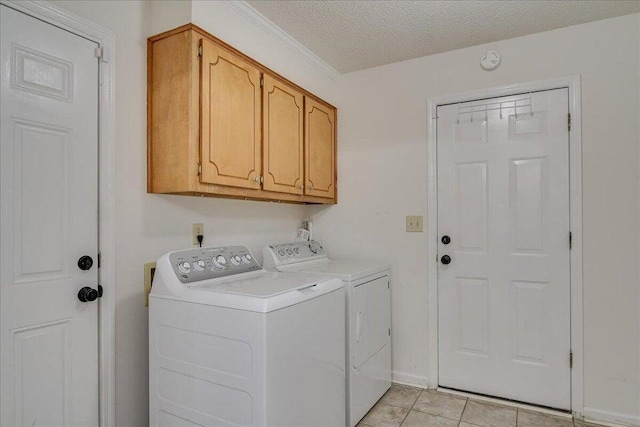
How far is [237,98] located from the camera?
198 cm

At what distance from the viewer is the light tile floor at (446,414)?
2.19m

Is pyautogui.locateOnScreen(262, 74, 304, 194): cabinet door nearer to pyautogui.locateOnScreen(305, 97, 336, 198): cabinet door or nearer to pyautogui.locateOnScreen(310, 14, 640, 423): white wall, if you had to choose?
pyautogui.locateOnScreen(305, 97, 336, 198): cabinet door

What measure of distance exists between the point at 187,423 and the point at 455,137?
2.34 meters

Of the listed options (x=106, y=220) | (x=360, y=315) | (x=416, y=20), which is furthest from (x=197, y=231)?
(x=416, y=20)

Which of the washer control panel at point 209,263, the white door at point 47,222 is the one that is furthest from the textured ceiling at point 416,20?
the washer control panel at point 209,263

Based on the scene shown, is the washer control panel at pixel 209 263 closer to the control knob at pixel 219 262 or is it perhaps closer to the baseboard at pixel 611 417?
the control knob at pixel 219 262

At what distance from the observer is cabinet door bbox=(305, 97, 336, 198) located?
264cm

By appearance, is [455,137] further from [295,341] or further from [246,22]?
[295,341]

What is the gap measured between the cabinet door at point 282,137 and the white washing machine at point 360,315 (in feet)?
1.49

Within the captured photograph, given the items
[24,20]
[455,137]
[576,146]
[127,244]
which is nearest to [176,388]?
[127,244]

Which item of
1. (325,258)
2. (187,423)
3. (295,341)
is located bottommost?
(187,423)

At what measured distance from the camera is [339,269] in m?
2.38

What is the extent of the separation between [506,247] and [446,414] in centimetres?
114

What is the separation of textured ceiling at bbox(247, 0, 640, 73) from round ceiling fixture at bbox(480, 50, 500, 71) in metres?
0.09
